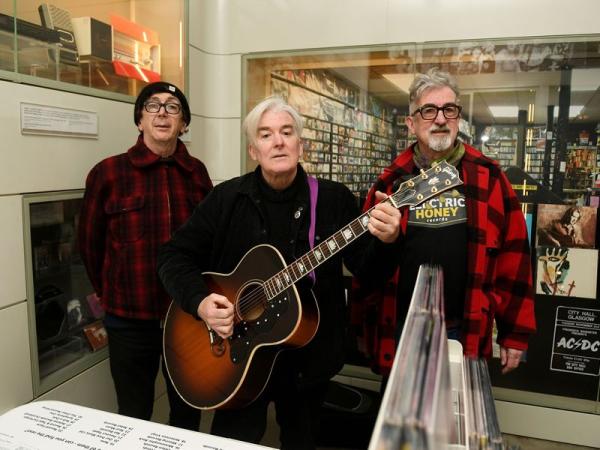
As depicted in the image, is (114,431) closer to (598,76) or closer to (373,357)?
(373,357)

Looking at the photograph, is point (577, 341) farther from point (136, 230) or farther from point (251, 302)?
point (136, 230)

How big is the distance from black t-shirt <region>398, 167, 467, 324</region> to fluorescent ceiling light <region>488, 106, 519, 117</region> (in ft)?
3.53

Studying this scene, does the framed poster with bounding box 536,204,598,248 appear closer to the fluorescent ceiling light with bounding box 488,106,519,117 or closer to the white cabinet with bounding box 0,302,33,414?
the fluorescent ceiling light with bounding box 488,106,519,117

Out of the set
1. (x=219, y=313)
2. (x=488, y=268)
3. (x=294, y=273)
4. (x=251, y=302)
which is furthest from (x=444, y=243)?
(x=219, y=313)

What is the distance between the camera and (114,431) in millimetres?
1130

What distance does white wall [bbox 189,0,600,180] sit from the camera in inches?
96.5

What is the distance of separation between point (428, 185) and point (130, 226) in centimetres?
131

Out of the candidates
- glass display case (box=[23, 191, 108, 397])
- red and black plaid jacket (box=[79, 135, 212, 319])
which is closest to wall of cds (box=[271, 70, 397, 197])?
red and black plaid jacket (box=[79, 135, 212, 319])

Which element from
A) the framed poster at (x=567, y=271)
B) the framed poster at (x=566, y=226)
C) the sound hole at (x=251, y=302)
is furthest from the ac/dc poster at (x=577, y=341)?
the sound hole at (x=251, y=302)

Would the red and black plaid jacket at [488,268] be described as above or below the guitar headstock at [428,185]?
below

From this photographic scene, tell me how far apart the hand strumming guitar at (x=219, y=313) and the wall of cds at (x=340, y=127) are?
1557 millimetres

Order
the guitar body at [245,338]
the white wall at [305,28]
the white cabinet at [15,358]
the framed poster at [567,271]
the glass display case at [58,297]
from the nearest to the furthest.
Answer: the guitar body at [245,338]
the white cabinet at [15,358]
the glass display case at [58,297]
the white wall at [305,28]
the framed poster at [567,271]

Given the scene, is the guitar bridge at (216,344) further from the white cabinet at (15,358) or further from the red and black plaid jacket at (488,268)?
the white cabinet at (15,358)

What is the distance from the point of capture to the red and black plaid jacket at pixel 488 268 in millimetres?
1761
